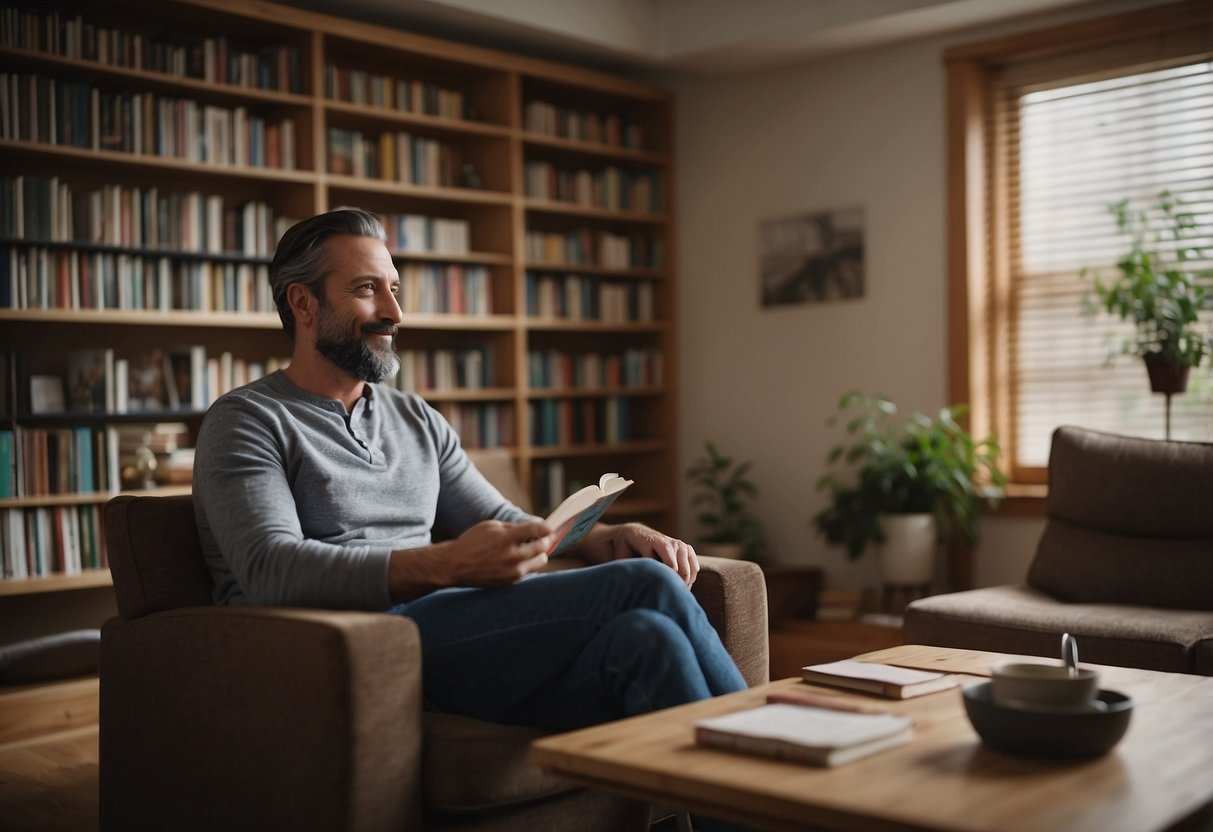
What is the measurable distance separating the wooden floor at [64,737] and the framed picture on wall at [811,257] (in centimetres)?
138

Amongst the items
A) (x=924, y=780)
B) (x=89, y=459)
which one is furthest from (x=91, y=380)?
(x=924, y=780)

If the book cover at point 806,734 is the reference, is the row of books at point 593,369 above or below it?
above

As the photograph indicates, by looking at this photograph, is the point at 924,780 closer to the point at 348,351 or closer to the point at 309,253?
the point at 348,351

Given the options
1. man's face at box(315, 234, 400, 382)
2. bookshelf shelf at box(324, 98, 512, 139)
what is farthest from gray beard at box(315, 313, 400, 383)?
bookshelf shelf at box(324, 98, 512, 139)

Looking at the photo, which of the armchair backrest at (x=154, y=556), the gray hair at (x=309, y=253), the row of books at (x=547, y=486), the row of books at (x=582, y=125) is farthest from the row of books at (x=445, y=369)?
the armchair backrest at (x=154, y=556)

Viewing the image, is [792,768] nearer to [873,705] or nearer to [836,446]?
[873,705]

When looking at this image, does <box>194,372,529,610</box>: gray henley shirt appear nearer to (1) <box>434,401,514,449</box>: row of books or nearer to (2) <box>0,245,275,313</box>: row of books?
(2) <box>0,245,275,313</box>: row of books

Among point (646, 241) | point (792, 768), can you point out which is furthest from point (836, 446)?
point (792, 768)

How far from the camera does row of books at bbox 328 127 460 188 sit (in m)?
4.36

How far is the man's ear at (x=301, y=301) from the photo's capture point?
2244mm

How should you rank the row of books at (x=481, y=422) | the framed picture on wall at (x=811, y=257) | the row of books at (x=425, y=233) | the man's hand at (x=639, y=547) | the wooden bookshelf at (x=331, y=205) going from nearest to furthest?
the man's hand at (x=639, y=547) → the wooden bookshelf at (x=331, y=205) → the row of books at (x=425, y=233) → the row of books at (x=481, y=422) → the framed picture on wall at (x=811, y=257)

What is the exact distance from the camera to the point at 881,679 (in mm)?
1774

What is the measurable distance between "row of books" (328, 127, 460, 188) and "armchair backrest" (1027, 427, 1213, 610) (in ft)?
8.36

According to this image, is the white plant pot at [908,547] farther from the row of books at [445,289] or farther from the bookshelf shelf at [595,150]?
the bookshelf shelf at [595,150]
